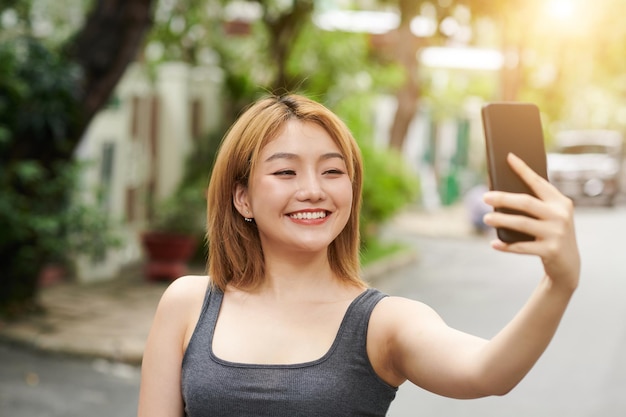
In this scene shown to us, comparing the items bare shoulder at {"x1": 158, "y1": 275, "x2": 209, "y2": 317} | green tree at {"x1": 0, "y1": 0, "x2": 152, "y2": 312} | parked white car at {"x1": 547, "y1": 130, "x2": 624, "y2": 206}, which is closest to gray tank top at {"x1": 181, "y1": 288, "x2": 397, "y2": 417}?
bare shoulder at {"x1": 158, "y1": 275, "x2": 209, "y2": 317}

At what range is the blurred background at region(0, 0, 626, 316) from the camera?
8977 mm

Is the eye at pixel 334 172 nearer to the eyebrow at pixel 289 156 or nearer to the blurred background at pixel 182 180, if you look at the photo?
the eyebrow at pixel 289 156

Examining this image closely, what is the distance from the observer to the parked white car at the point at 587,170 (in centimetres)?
2708

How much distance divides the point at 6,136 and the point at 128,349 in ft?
6.74

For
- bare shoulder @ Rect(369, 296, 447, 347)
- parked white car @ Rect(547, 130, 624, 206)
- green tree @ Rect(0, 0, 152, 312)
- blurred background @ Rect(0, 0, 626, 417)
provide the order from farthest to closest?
1. parked white car @ Rect(547, 130, 624, 206)
2. green tree @ Rect(0, 0, 152, 312)
3. blurred background @ Rect(0, 0, 626, 417)
4. bare shoulder @ Rect(369, 296, 447, 347)

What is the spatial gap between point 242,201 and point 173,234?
9.86 m

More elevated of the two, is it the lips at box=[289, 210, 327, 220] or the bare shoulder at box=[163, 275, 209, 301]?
the lips at box=[289, 210, 327, 220]

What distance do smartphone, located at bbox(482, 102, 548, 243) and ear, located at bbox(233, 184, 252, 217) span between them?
0.88 m

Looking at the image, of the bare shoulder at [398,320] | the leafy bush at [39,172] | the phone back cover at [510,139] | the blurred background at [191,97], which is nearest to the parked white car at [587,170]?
the blurred background at [191,97]

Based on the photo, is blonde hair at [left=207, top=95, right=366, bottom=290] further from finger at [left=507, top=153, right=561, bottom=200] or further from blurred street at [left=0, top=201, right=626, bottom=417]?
blurred street at [left=0, top=201, right=626, bottom=417]

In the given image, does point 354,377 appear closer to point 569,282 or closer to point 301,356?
point 301,356

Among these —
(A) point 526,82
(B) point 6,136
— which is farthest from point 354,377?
(A) point 526,82

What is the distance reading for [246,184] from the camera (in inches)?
97.3

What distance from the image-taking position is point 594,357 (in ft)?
28.9
